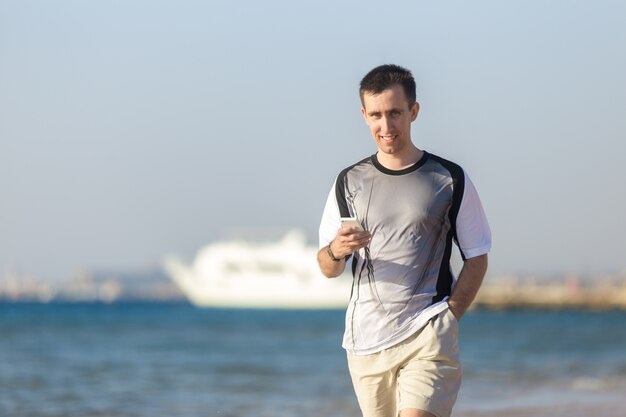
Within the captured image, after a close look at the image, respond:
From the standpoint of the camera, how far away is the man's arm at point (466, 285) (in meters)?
3.71

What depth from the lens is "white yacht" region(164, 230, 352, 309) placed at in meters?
63.2

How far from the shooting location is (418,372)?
368 centimetres

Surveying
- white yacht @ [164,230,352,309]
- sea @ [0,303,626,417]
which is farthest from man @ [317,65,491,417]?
white yacht @ [164,230,352,309]

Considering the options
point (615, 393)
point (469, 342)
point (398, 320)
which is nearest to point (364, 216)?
point (398, 320)

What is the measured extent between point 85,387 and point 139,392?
1.54m

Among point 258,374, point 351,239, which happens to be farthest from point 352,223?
point 258,374

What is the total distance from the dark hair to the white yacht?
190 feet

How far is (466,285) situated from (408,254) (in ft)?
0.74

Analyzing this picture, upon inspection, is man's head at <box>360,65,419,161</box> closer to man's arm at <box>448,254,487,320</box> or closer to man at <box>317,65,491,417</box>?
man at <box>317,65,491,417</box>

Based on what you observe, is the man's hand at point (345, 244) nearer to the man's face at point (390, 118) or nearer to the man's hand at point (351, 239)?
the man's hand at point (351, 239)

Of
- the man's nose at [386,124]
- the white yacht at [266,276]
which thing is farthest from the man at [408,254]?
the white yacht at [266,276]

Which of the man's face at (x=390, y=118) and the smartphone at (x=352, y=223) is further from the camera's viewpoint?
the man's face at (x=390, y=118)

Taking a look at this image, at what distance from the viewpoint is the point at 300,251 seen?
6275cm

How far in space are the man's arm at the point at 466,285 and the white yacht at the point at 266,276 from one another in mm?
58018
